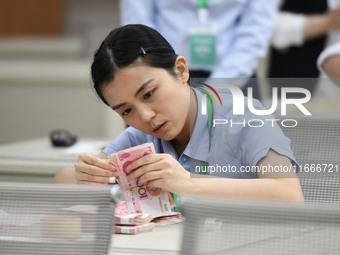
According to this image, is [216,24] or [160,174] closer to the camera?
[160,174]

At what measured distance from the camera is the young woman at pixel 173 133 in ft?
4.94

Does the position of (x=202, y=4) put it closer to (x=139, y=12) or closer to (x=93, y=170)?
(x=139, y=12)

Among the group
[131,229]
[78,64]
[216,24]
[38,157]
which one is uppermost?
[216,24]

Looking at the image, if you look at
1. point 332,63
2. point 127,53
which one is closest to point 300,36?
point 332,63

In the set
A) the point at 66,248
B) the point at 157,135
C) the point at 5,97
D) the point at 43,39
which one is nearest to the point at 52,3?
the point at 43,39

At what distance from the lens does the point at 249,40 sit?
9.23ft

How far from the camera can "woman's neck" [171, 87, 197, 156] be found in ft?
5.74

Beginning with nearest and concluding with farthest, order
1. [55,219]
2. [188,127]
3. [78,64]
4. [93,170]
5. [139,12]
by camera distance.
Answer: [55,219] < [93,170] < [188,127] < [139,12] < [78,64]

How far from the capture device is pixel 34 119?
5.24 meters

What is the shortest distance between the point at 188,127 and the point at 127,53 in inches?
10.4

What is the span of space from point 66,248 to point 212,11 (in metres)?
1.93

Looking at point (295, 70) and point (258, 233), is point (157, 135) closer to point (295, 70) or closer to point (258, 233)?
point (258, 233)

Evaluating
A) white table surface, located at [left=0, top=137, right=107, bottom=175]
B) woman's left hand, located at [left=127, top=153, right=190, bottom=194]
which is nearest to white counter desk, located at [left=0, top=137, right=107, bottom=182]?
white table surface, located at [left=0, top=137, right=107, bottom=175]

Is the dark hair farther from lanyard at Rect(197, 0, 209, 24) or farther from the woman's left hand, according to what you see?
lanyard at Rect(197, 0, 209, 24)
